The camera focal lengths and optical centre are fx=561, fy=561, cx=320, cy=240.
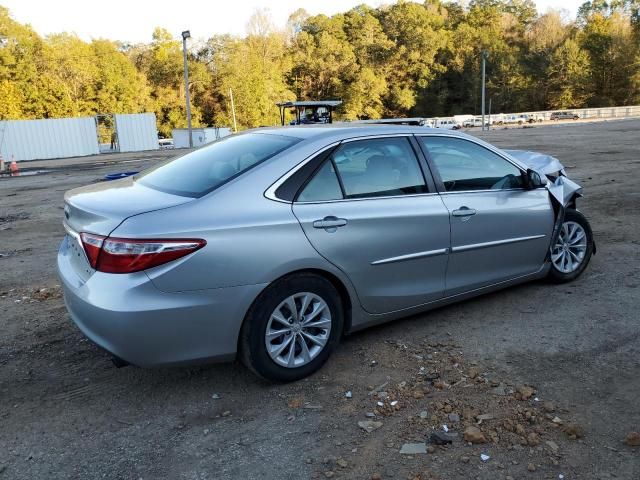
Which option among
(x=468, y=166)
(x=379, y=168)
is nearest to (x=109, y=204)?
(x=379, y=168)

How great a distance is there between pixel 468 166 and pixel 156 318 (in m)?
2.69

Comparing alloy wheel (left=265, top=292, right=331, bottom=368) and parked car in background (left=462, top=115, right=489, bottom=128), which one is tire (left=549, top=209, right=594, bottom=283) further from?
parked car in background (left=462, top=115, right=489, bottom=128)

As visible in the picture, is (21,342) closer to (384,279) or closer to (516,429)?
(384,279)

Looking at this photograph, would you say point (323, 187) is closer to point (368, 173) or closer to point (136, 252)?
point (368, 173)

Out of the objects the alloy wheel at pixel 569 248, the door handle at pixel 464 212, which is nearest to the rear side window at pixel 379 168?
the door handle at pixel 464 212

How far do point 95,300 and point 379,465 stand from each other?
1.74 meters

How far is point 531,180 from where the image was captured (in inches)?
183

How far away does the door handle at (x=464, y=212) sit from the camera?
164 inches

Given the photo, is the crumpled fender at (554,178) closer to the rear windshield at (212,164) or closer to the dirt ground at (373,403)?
the dirt ground at (373,403)

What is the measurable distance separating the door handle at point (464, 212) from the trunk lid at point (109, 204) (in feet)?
6.42

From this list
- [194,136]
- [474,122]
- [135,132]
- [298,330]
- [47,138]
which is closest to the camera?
[298,330]

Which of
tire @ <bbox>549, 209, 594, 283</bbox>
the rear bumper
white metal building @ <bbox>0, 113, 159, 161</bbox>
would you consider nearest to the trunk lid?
the rear bumper

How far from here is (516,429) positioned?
295cm

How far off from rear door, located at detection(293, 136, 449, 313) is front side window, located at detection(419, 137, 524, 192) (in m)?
0.20
